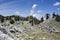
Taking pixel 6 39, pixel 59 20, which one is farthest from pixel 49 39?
pixel 59 20

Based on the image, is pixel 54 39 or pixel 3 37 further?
pixel 54 39

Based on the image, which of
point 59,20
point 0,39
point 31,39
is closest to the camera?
point 0,39

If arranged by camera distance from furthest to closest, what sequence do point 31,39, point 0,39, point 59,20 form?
point 59,20, point 31,39, point 0,39

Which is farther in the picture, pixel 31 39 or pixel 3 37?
pixel 31 39

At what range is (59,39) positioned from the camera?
2447 centimetres

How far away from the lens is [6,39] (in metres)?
13.4

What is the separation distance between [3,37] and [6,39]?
0.40m

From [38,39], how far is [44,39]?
1.26 m

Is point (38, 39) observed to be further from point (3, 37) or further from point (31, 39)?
point (3, 37)

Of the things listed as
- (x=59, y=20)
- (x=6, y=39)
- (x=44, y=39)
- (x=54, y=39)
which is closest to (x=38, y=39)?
(x=44, y=39)

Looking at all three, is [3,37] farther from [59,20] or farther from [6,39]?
[59,20]

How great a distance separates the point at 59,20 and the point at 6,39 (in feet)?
110

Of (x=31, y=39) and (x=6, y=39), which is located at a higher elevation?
(x=6, y=39)

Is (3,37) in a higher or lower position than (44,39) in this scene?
higher
